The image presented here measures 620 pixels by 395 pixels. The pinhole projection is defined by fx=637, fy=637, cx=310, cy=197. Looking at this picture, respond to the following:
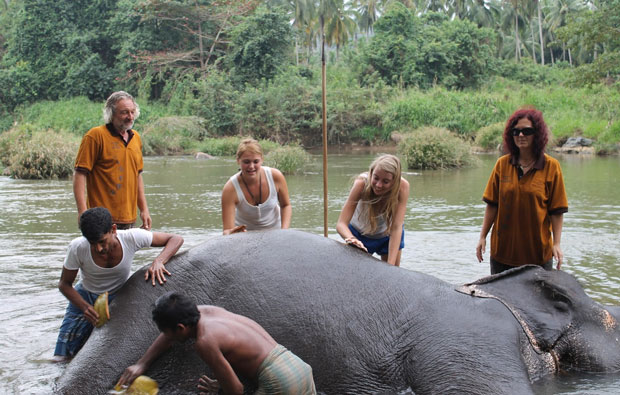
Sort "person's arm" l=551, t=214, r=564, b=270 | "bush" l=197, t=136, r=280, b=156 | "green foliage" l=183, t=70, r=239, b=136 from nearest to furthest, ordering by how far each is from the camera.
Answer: "person's arm" l=551, t=214, r=564, b=270, "bush" l=197, t=136, r=280, b=156, "green foliage" l=183, t=70, r=239, b=136

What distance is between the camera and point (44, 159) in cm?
1656

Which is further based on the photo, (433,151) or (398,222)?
(433,151)

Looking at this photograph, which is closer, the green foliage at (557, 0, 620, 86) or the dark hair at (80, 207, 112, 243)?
the dark hair at (80, 207, 112, 243)

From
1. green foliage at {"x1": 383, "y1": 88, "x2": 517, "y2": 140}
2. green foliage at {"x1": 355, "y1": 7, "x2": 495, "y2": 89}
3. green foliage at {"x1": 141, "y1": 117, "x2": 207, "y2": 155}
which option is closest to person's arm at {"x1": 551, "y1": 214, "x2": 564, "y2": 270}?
green foliage at {"x1": 141, "y1": 117, "x2": 207, "y2": 155}

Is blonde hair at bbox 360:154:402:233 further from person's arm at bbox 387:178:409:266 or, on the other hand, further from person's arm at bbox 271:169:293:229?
person's arm at bbox 271:169:293:229

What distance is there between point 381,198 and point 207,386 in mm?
1826

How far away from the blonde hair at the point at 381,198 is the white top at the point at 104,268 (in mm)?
1504

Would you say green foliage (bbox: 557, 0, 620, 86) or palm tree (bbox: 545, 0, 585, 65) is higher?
palm tree (bbox: 545, 0, 585, 65)

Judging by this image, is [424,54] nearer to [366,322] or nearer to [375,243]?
[375,243]

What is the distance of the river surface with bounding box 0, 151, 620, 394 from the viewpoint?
14.3 feet

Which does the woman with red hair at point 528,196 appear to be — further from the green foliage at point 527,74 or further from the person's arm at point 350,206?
the green foliage at point 527,74

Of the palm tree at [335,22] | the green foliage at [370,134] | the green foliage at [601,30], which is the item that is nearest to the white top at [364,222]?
the green foliage at [601,30]

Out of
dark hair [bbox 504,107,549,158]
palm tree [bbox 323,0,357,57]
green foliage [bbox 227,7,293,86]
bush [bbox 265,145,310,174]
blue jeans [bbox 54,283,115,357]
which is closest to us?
blue jeans [bbox 54,283,115,357]

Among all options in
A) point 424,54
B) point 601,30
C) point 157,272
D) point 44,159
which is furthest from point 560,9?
point 157,272
